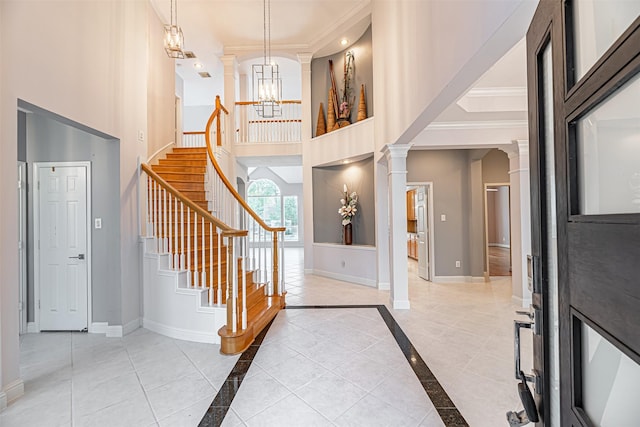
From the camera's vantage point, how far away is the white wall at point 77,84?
2.28 m

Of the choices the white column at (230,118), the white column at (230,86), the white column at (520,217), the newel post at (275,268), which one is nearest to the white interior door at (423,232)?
the white column at (520,217)

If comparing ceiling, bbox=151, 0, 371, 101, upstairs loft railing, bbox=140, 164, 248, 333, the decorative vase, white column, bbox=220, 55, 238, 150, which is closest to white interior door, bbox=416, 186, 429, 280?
the decorative vase

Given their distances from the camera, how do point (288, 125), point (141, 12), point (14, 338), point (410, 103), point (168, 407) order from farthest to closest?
1. point (288, 125)
2. point (141, 12)
3. point (410, 103)
4. point (14, 338)
5. point (168, 407)

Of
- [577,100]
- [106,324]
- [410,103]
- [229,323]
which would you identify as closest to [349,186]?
[410,103]

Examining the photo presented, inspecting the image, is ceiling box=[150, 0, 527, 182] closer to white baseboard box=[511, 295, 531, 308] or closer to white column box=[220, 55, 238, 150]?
white column box=[220, 55, 238, 150]

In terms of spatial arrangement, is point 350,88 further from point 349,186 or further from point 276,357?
point 276,357

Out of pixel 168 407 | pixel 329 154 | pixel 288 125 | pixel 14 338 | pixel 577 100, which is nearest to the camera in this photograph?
pixel 577 100

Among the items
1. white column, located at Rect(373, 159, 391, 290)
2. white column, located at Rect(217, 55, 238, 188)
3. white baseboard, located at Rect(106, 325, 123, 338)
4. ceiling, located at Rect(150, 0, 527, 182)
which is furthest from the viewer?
white column, located at Rect(217, 55, 238, 188)

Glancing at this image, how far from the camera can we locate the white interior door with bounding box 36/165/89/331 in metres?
3.69

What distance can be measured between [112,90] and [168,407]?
3324mm

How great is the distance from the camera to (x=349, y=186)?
6.70 metres

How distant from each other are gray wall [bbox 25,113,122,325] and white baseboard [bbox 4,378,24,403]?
47.6 inches

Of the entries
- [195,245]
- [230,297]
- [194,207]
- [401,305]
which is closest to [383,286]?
[401,305]

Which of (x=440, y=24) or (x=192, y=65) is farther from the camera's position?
(x=192, y=65)
